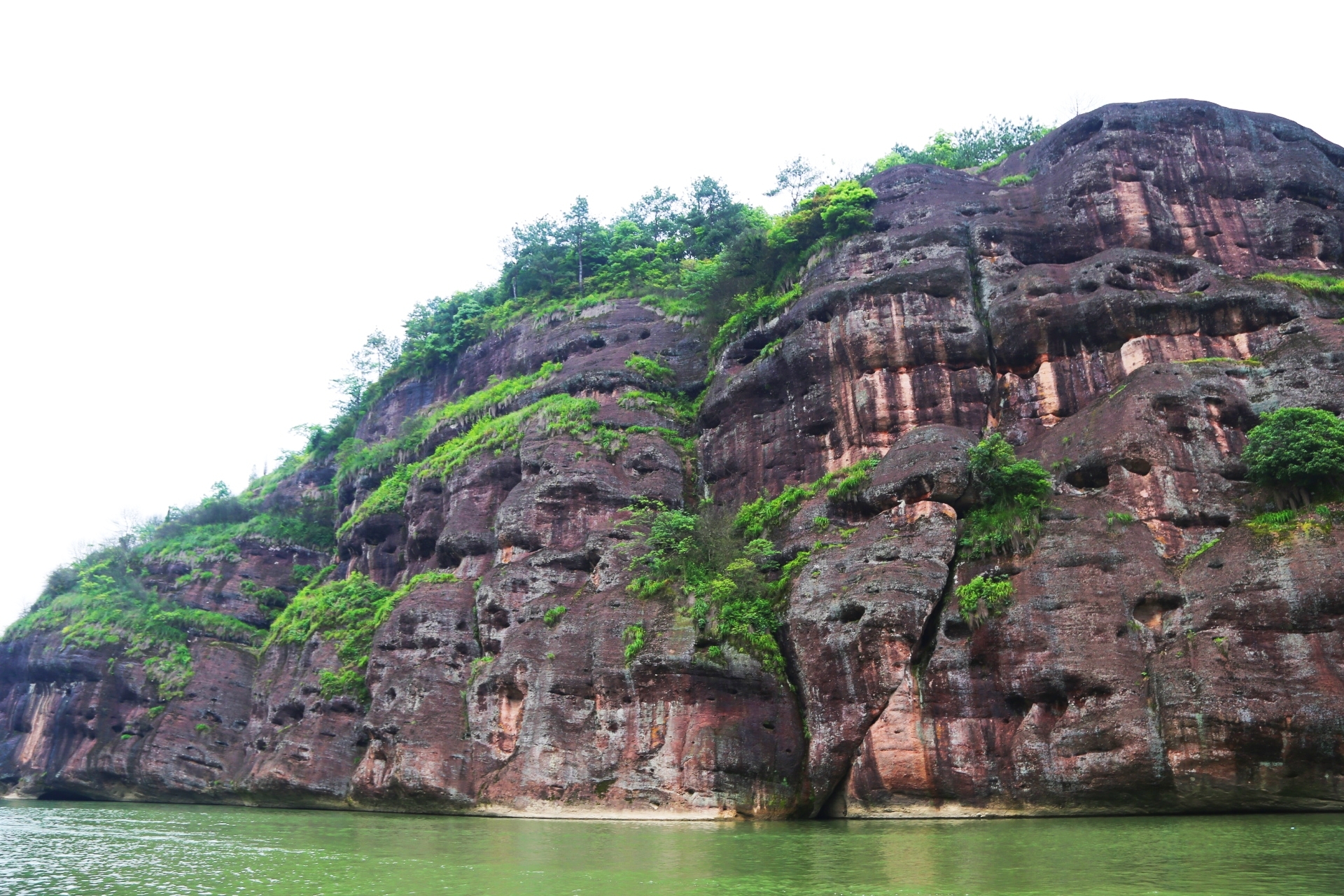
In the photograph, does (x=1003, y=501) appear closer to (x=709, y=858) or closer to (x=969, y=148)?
(x=709, y=858)

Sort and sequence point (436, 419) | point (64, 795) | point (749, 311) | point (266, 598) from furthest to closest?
point (266, 598), point (436, 419), point (64, 795), point (749, 311)

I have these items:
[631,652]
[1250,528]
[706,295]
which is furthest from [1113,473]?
[706,295]

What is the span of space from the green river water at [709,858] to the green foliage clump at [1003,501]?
7.38 meters

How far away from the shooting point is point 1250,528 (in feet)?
71.7

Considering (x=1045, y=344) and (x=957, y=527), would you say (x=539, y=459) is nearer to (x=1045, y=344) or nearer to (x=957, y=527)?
(x=957, y=527)

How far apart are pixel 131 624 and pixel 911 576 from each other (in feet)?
125

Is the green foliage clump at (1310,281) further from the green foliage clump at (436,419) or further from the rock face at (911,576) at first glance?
the green foliage clump at (436,419)

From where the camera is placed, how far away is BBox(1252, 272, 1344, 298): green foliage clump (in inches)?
1135

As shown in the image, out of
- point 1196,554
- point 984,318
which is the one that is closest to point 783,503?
point 984,318

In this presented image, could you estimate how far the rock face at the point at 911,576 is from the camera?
2088cm

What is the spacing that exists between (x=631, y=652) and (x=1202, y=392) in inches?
714

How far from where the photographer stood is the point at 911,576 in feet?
80.6

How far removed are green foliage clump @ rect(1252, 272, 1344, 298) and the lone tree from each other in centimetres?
766

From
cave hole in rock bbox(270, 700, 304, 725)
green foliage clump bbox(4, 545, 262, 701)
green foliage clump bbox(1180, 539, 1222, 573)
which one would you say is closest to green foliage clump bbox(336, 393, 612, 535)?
green foliage clump bbox(4, 545, 262, 701)
